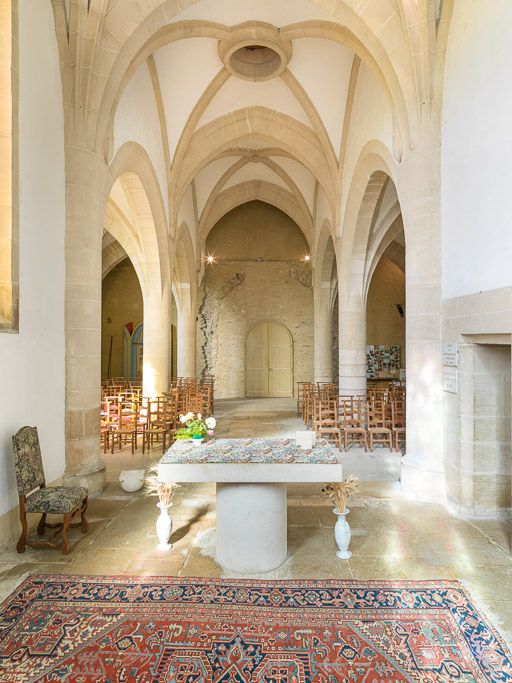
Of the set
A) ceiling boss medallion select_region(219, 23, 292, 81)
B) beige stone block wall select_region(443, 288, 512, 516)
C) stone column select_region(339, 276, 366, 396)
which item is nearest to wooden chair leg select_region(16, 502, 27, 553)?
beige stone block wall select_region(443, 288, 512, 516)

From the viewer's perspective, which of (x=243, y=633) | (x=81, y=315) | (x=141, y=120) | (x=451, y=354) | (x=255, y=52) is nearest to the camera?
(x=243, y=633)

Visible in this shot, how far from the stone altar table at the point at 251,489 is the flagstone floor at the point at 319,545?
20 cm

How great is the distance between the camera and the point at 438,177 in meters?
5.58

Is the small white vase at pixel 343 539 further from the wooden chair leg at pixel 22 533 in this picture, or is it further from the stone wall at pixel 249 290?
the stone wall at pixel 249 290

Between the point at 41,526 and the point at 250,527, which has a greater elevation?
the point at 250,527

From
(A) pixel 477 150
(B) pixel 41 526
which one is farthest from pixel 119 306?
(A) pixel 477 150

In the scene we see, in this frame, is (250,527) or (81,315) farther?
(81,315)

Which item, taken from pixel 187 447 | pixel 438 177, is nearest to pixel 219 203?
pixel 438 177

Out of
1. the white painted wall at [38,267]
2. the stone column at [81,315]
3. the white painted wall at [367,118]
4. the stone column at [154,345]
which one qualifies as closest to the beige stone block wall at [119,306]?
the stone column at [154,345]

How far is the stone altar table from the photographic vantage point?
3.59 m

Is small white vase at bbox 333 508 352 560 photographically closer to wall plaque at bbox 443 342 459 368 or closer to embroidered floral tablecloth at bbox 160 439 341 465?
embroidered floral tablecloth at bbox 160 439 341 465

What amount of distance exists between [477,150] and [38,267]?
Result: 16.3 feet

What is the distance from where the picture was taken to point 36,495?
13.5 ft

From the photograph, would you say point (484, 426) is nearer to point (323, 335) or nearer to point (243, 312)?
point (323, 335)
